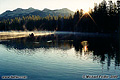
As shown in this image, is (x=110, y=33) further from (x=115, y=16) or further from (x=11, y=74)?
(x=11, y=74)

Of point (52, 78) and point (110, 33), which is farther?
point (110, 33)

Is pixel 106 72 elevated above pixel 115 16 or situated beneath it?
situated beneath

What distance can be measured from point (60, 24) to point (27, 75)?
16846cm

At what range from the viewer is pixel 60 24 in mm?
185375

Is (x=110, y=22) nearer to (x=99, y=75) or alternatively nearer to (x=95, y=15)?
(x=95, y=15)

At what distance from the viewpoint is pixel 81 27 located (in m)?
141

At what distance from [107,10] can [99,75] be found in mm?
103856

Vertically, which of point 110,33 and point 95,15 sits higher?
point 95,15

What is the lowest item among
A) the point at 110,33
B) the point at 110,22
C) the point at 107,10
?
the point at 110,33

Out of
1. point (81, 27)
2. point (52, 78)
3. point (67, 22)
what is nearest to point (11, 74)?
point (52, 78)

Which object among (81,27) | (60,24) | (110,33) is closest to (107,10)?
(110,33)

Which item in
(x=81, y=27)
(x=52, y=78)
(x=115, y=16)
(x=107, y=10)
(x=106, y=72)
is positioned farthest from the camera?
(x=81, y=27)

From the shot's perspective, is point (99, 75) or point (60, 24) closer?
point (99, 75)

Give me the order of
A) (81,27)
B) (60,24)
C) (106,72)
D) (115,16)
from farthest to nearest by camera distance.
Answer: (60,24) < (81,27) < (115,16) < (106,72)
